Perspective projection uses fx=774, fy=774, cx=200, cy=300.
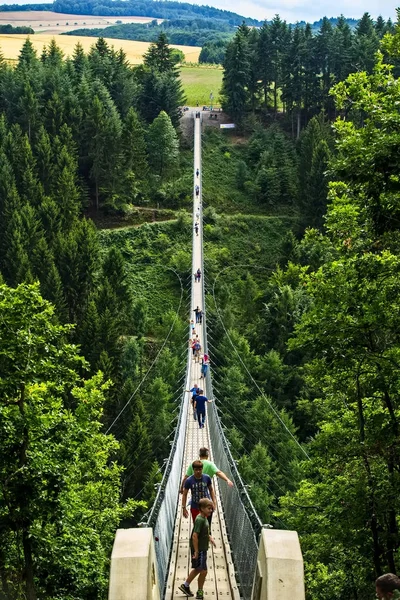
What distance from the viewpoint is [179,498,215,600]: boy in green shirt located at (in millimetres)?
7723

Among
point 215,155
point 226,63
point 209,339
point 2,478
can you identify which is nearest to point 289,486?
point 209,339

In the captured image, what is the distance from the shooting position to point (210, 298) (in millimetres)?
48906

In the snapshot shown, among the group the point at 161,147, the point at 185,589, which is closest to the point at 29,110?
the point at 161,147

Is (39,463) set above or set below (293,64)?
below

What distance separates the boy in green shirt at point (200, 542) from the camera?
772 cm

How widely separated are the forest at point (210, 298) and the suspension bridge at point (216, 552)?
1751 millimetres

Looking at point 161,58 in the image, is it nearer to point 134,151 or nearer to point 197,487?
point 134,151

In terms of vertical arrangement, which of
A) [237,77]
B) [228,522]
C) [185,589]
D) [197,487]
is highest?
[237,77]

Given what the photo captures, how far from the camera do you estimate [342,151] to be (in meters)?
10.5

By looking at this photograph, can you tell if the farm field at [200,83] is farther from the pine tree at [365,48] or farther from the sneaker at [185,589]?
the sneaker at [185,589]

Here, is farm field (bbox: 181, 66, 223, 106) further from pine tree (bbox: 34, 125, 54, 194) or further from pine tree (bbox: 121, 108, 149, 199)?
pine tree (bbox: 34, 125, 54, 194)

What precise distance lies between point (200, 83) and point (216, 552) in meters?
110

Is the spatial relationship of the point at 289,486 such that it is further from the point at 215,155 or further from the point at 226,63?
the point at 226,63

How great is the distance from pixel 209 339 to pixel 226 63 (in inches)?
1827
